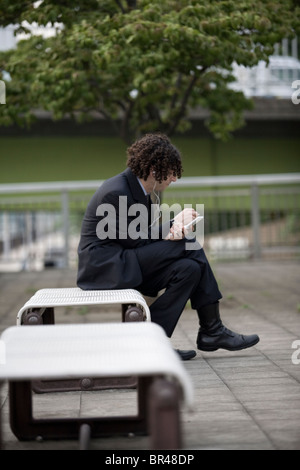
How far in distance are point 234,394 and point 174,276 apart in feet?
2.91

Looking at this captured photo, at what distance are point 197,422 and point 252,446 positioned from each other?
0.46 metres

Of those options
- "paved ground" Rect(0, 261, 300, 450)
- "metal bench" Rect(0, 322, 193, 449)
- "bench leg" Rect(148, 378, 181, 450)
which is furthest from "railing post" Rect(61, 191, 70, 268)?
"bench leg" Rect(148, 378, 181, 450)

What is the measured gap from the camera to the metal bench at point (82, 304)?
3826 millimetres

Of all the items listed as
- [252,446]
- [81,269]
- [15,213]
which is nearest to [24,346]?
[252,446]

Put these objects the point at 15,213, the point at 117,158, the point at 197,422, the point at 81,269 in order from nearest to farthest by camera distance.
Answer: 1. the point at 197,422
2. the point at 81,269
3. the point at 15,213
4. the point at 117,158

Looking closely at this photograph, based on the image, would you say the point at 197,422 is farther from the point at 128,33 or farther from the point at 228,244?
the point at 228,244

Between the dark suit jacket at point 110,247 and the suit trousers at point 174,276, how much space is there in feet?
0.30

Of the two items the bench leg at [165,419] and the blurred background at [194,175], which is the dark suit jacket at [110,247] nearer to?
the bench leg at [165,419]

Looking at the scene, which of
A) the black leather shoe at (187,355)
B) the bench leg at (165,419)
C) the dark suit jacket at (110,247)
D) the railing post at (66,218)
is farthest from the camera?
the railing post at (66,218)

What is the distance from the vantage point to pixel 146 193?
184 inches

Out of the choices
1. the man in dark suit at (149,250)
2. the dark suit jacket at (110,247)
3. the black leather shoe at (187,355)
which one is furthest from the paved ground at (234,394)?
the dark suit jacket at (110,247)

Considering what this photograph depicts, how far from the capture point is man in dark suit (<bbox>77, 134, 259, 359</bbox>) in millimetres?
4430

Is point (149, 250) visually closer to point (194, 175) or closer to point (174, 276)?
point (174, 276)

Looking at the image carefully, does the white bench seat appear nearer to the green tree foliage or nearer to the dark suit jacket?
the dark suit jacket
